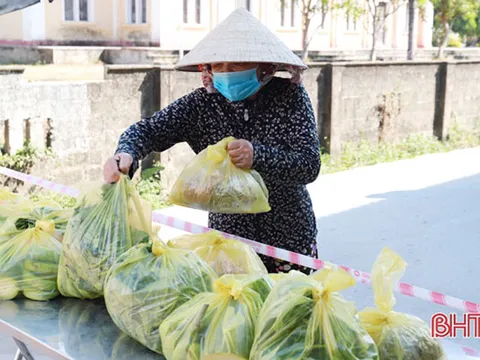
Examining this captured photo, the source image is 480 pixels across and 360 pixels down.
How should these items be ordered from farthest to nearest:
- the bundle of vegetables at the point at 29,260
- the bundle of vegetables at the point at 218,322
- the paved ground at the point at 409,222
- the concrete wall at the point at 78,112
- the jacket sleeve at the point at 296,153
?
the concrete wall at the point at 78,112 < the paved ground at the point at 409,222 < the jacket sleeve at the point at 296,153 < the bundle of vegetables at the point at 29,260 < the bundle of vegetables at the point at 218,322

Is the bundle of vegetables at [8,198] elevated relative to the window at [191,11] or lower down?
lower down

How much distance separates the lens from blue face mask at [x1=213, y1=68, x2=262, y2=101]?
8.86 ft

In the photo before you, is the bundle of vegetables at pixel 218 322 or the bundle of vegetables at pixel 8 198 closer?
the bundle of vegetables at pixel 218 322

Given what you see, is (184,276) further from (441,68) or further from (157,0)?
(157,0)

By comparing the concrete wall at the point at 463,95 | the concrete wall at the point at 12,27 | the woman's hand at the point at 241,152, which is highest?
the concrete wall at the point at 12,27

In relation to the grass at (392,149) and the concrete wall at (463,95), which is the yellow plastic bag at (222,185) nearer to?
the grass at (392,149)

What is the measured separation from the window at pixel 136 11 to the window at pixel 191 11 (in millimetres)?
1046

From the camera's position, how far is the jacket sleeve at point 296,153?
249cm

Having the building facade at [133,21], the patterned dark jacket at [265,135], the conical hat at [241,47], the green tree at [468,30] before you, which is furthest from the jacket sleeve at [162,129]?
the green tree at [468,30]

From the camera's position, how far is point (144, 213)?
2.30 m

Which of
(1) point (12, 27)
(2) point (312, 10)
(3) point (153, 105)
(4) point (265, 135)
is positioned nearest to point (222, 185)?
(4) point (265, 135)

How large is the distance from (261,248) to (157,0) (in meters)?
17.2

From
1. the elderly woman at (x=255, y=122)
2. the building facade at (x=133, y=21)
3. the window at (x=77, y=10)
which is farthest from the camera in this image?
the window at (x=77, y=10)

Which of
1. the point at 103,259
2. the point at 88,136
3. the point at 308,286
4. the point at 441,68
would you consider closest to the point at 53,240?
the point at 103,259
